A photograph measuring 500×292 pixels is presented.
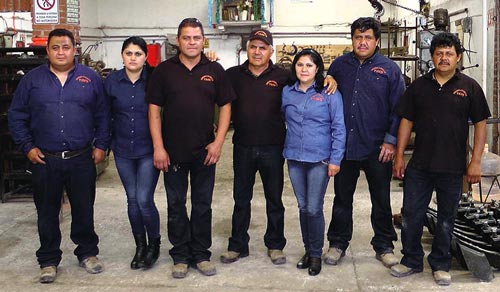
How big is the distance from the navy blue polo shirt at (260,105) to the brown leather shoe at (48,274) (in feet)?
4.74

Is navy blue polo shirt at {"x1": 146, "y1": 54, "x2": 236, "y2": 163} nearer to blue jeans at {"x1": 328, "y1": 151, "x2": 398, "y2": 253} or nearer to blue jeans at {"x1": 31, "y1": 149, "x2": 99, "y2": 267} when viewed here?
blue jeans at {"x1": 31, "y1": 149, "x2": 99, "y2": 267}

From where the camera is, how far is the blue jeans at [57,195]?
340 centimetres

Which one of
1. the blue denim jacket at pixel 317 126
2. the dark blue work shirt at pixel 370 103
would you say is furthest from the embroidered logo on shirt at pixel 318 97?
the dark blue work shirt at pixel 370 103

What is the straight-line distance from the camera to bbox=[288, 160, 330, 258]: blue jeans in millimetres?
3404

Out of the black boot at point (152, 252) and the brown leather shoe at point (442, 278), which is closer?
the brown leather shoe at point (442, 278)

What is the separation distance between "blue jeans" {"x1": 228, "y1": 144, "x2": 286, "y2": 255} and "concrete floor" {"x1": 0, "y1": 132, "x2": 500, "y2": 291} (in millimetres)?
164

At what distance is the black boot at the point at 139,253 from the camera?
144 inches

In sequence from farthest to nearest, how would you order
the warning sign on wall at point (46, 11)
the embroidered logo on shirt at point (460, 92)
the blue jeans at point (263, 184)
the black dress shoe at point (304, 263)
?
1. the warning sign on wall at point (46, 11)
2. the black dress shoe at point (304, 263)
3. the blue jeans at point (263, 184)
4. the embroidered logo on shirt at point (460, 92)

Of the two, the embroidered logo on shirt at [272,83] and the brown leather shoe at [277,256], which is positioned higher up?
the embroidered logo on shirt at [272,83]

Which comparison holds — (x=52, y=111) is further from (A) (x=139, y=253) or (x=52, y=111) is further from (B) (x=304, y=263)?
(B) (x=304, y=263)

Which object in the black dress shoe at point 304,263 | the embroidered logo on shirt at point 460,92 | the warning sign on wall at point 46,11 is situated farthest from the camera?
the warning sign on wall at point 46,11

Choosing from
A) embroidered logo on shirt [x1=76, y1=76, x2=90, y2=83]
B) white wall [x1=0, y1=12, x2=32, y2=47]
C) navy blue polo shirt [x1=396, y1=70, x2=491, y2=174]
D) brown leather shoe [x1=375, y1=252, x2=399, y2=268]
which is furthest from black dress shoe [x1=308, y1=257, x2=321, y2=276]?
white wall [x1=0, y1=12, x2=32, y2=47]

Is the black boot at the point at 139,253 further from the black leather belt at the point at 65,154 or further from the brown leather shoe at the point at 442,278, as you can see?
the brown leather shoe at the point at 442,278

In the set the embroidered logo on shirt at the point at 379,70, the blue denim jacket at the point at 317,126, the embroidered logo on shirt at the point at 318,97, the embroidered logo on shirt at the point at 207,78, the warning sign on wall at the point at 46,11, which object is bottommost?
the blue denim jacket at the point at 317,126
